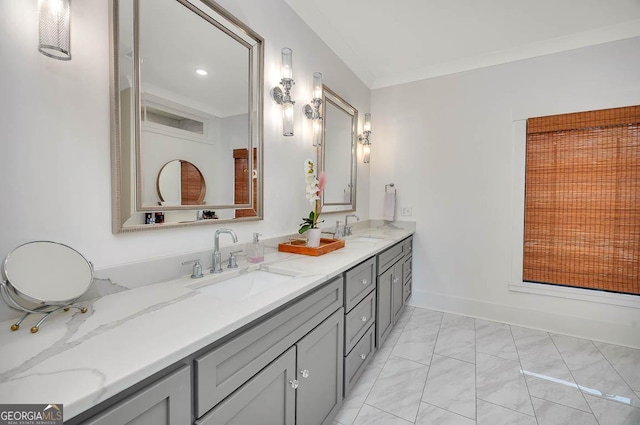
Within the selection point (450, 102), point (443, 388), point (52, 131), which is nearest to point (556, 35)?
point (450, 102)

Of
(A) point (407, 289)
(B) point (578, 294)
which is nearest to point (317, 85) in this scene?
(A) point (407, 289)

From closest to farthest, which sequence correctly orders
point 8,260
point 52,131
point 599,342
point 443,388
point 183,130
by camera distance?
point 8,260 → point 52,131 → point 183,130 → point 443,388 → point 599,342

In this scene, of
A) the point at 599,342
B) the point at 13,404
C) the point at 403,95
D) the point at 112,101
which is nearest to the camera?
the point at 13,404

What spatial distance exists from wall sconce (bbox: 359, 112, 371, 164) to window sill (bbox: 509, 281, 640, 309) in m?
1.82

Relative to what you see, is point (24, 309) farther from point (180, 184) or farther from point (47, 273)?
point (180, 184)

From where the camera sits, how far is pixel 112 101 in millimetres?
983

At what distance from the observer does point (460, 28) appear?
224 cm

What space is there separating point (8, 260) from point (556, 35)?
3.56 m

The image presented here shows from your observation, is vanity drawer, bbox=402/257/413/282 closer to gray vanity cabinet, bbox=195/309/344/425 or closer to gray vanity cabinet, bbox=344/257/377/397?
gray vanity cabinet, bbox=344/257/377/397

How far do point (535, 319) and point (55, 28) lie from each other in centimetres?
355

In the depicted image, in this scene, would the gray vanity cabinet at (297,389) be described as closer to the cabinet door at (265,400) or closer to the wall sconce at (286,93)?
the cabinet door at (265,400)

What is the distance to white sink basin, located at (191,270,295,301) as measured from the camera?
1.18 meters

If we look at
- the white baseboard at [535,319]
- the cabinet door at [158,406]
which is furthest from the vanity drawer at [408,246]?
the cabinet door at [158,406]

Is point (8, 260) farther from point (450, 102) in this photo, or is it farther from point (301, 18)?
point (450, 102)
